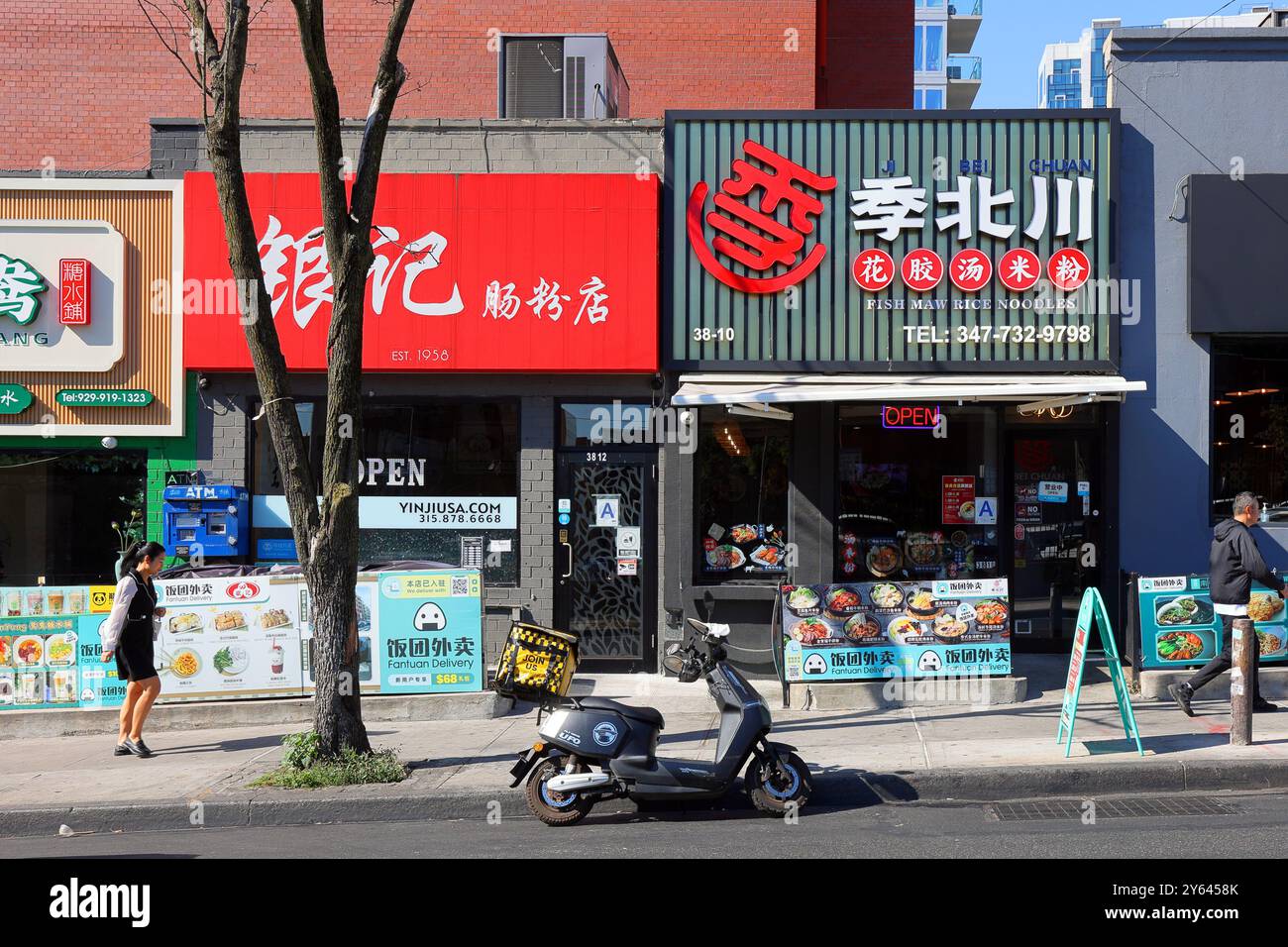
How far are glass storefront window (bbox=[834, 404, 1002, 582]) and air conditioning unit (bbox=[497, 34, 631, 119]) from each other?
535 centimetres

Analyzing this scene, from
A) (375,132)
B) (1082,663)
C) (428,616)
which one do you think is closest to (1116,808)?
(1082,663)

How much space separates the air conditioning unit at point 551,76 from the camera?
14.5 meters

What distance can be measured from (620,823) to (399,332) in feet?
21.2

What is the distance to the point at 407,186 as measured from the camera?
40.5 feet

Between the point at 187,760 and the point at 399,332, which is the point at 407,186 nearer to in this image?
the point at 399,332

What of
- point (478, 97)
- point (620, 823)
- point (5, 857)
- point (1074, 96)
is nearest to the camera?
point (5, 857)

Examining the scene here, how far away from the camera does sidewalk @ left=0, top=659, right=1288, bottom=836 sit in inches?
308

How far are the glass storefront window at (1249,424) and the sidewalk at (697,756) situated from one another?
3.06 meters

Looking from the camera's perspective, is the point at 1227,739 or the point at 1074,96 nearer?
the point at 1227,739

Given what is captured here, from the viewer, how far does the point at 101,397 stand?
1245 centimetres

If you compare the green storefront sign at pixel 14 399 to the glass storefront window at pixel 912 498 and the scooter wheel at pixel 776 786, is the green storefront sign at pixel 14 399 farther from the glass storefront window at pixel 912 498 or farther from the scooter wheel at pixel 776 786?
the scooter wheel at pixel 776 786

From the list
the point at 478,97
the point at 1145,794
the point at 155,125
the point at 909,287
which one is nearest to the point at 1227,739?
the point at 1145,794

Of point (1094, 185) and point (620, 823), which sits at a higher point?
point (1094, 185)

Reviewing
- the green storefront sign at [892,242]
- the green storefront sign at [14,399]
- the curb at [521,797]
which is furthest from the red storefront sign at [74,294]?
the curb at [521,797]
